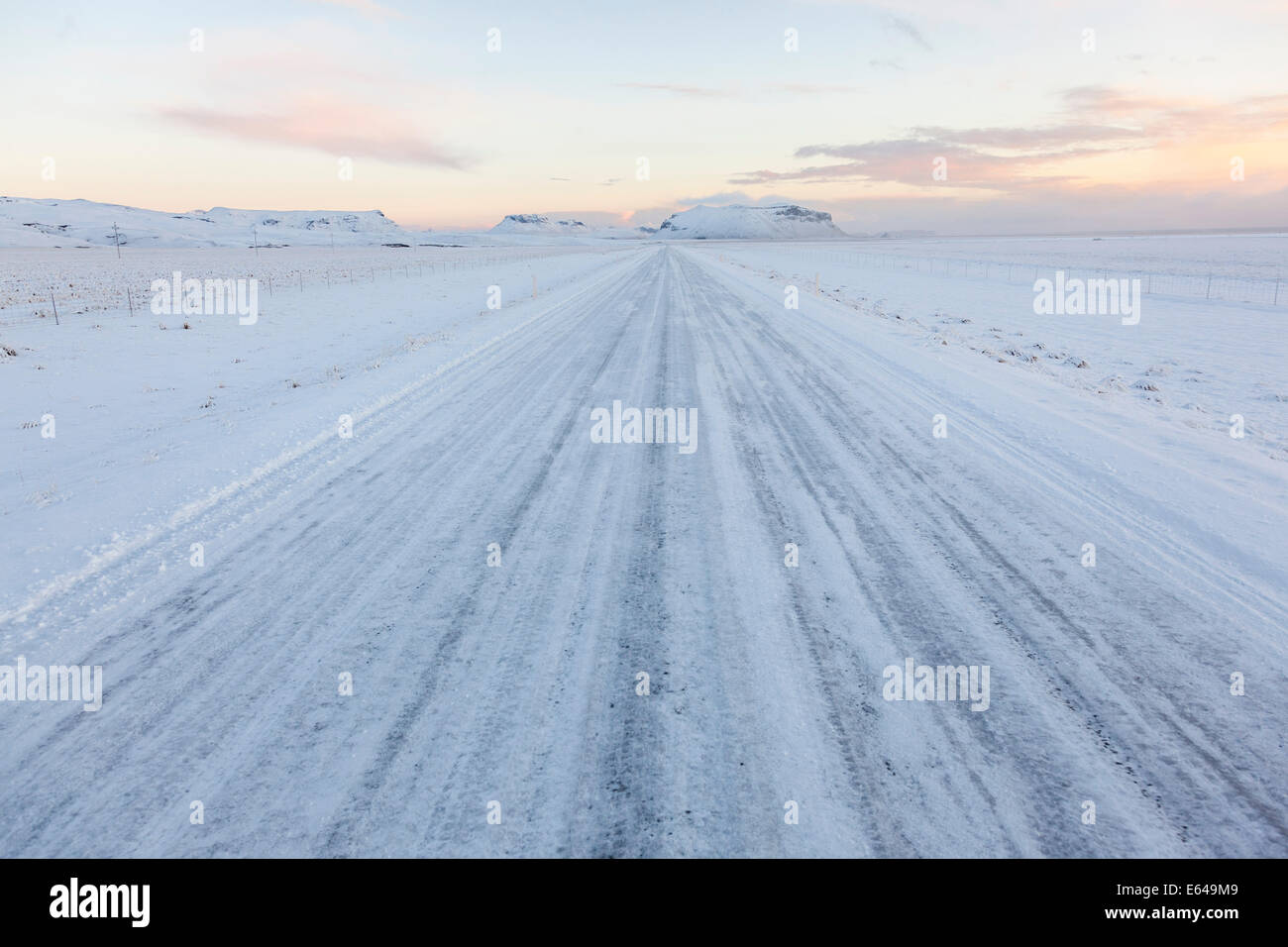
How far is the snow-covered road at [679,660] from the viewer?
2.68m

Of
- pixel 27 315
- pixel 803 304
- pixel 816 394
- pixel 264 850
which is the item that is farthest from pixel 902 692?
pixel 27 315

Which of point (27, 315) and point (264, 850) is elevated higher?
point (27, 315)

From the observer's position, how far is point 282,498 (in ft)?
20.3

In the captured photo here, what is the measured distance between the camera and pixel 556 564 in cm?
479

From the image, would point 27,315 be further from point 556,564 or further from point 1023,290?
point 1023,290

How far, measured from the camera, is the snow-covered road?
2.68m

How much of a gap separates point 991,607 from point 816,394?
19.1 feet

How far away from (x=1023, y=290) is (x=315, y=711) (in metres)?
38.0

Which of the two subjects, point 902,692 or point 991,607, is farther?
point 991,607

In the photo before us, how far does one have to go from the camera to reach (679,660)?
12.2 feet

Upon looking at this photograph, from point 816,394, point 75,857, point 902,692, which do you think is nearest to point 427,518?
point 75,857
